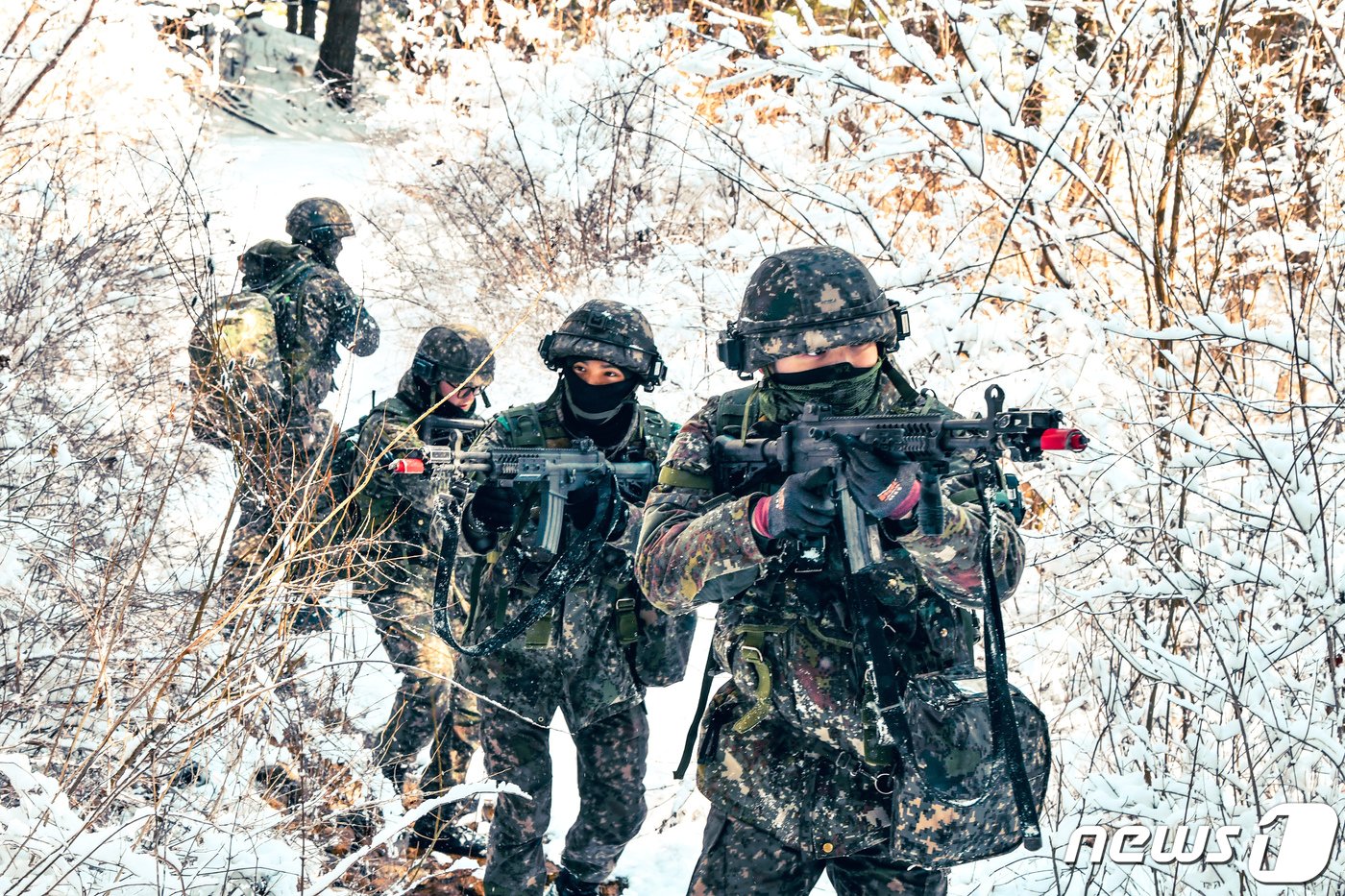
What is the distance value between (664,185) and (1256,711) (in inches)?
271

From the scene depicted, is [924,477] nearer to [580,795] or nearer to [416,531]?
[580,795]

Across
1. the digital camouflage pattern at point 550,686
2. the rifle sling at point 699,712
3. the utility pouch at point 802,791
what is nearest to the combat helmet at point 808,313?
the rifle sling at point 699,712

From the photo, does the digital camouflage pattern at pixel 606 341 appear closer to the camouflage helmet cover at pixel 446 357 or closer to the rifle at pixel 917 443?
the camouflage helmet cover at pixel 446 357

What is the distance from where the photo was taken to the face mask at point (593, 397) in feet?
12.6

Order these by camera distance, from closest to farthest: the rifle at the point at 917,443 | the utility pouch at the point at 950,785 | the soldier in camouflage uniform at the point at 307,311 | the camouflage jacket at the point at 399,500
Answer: the rifle at the point at 917,443 < the utility pouch at the point at 950,785 < the camouflage jacket at the point at 399,500 < the soldier in camouflage uniform at the point at 307,311

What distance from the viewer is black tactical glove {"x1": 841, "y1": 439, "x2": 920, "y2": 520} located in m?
2.31

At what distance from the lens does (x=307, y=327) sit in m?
6.10

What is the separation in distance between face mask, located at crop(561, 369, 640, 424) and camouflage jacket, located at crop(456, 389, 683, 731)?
127 millimetres

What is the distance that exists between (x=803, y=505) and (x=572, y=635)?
1592 millimetres

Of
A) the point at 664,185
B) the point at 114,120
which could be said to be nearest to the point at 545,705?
the point at 664,185

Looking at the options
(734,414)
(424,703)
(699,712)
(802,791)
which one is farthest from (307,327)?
(802,791)

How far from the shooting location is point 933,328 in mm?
4348

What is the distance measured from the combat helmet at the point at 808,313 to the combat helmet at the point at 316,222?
405 centimetres

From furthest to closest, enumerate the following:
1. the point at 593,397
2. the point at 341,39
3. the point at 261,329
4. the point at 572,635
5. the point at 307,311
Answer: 1. the point at 341,39
2. the point at 307,311
3. the point at 261,329
4. the point at 593,397
5. the point at 572,635
